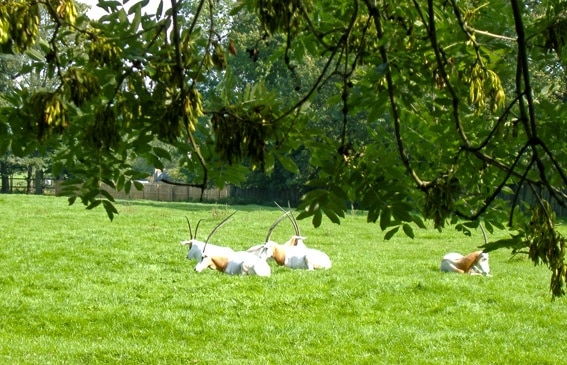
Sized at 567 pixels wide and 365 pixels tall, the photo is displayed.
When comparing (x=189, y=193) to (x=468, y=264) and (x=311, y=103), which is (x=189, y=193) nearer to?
(x=468, y=264)

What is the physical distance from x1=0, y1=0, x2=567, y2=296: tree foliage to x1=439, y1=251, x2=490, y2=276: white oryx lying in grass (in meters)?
9.91

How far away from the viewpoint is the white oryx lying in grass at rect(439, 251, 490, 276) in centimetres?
1366

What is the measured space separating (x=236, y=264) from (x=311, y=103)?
10.4m

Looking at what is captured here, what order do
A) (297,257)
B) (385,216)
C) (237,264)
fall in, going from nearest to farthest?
(385,216)
(237,264)
(297,257)

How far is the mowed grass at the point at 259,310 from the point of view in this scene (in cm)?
843

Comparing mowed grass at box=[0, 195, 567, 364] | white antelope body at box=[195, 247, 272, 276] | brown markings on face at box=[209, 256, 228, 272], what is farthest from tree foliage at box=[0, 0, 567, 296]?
brown markings on face at box=[209, 256, 228, 272]

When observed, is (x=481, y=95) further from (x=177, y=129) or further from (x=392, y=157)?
(x=177, y=129)

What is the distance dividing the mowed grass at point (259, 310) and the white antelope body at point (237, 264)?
32cm

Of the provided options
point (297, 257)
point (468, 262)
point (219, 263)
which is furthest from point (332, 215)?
point (297, 257)

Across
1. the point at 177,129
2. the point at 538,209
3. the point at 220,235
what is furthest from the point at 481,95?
the point at 220,235

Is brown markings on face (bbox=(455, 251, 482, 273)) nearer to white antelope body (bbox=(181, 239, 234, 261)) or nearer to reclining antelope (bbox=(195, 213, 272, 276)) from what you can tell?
reclining antelope (bbox=(195, 213, 272, 276))

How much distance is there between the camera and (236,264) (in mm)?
13266

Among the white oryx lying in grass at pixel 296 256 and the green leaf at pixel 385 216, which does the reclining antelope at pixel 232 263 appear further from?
the green leaf at pixel 385 216

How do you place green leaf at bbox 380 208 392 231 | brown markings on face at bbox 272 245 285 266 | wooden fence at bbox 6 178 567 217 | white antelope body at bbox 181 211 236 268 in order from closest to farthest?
green leaf at bbox 380 208 392 231, white antelope body at bbox 181 211 236 268, brown markings on face at bbox 272 245 285 266, wooden fence at bbox 6 178 567 217
